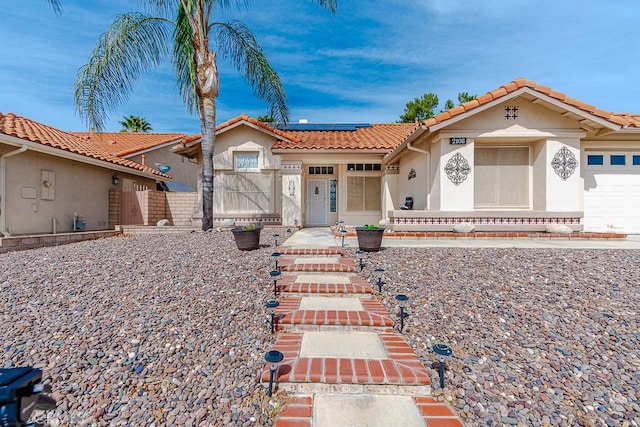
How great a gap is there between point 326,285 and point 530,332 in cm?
254

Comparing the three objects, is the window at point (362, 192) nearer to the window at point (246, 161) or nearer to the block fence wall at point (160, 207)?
the window at point (246, 161)

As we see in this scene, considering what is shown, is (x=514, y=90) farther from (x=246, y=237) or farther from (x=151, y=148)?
(x=151, y=148)

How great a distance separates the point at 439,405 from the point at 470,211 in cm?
768

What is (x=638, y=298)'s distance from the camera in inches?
155

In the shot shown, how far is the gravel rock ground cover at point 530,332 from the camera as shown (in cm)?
229

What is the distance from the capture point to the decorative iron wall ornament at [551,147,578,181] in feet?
28.8

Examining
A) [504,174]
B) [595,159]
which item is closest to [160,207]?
[504,174]

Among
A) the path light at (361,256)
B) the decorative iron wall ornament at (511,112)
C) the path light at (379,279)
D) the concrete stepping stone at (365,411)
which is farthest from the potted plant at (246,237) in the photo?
the decorative iron wall ornament at (511,112)

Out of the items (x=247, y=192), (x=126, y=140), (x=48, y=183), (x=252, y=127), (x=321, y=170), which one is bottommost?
(x=247, y=192)

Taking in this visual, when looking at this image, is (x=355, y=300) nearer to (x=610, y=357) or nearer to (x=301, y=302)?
(x=301, y=302)

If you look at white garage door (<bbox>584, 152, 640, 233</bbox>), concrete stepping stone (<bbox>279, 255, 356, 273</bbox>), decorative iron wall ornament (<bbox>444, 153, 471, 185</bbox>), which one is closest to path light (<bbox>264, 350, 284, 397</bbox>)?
concrete stepping stone (<bbox>279, 255, 356, 273</bbox>)

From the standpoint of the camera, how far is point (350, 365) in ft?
8.54

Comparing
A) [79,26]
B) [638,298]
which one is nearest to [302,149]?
[79,26]

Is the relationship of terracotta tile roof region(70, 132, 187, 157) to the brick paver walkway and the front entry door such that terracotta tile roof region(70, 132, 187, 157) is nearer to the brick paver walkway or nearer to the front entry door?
the front entry door
